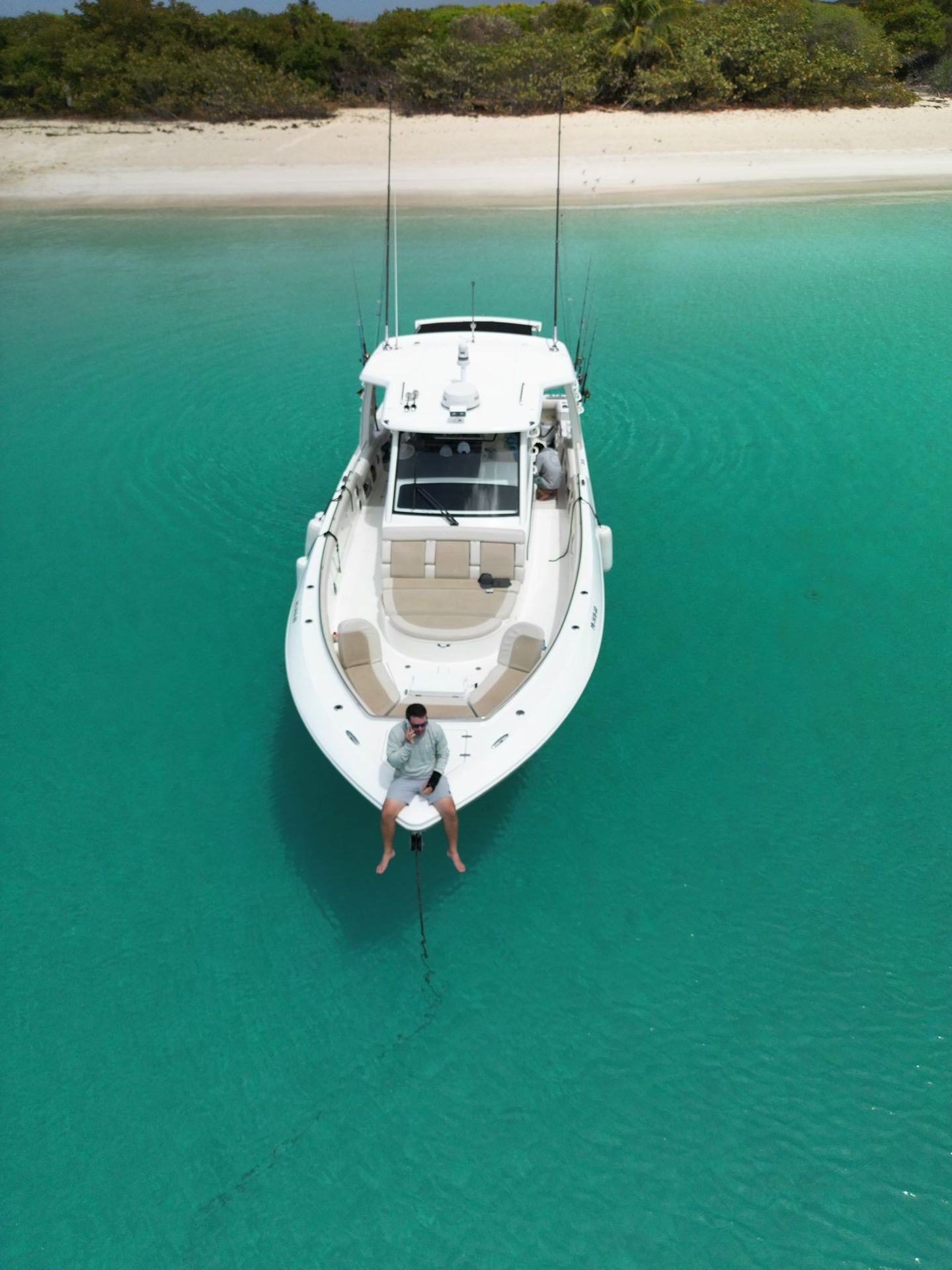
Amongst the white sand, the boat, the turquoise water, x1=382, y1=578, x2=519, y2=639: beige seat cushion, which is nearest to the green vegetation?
the white sand

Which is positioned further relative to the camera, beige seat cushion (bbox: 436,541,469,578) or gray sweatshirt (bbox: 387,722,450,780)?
beige seat cushion (bbox: 436,541,469,578)

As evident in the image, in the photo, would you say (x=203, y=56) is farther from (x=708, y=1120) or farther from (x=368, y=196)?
(x=708, y=1120)

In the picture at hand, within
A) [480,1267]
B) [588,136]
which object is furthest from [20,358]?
[588,136]

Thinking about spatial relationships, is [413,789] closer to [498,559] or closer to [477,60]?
[498,559]

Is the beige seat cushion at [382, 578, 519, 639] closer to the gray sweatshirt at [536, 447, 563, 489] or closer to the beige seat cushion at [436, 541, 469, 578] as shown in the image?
the beige seat cushion at [436, 541, 469, 578]

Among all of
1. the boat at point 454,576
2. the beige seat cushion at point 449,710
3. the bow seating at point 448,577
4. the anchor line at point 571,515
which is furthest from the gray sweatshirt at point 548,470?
the beige seat cushion at point 449,710
